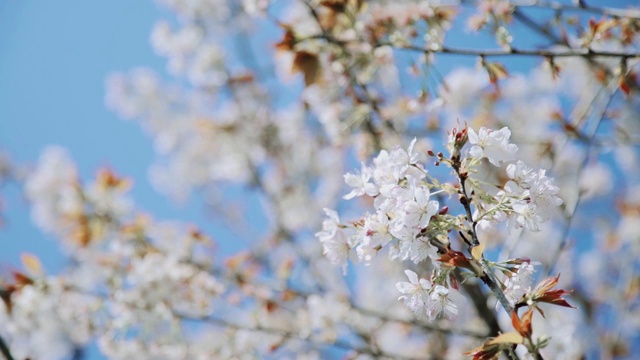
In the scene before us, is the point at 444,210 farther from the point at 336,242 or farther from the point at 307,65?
the point at 307,65

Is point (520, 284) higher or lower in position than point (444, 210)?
lower

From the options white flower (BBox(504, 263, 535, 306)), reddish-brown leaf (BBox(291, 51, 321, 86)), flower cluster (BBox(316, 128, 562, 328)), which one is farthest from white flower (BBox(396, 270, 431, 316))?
reddish-brown leaf (BBox(291, 51, 321, 86))

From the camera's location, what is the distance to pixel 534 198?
0.85 meters

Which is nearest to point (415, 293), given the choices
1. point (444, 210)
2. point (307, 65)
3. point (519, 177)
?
point (444, 210)

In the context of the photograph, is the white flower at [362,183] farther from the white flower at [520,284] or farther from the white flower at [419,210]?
the white flower at [520,284]

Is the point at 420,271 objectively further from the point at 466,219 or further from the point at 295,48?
the point at 466,219

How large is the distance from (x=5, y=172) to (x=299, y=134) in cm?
296

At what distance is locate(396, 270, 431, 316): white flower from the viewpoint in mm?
862

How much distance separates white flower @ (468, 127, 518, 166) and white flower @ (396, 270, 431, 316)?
0.78 feet

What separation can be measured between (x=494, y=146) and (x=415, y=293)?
0.29 meters

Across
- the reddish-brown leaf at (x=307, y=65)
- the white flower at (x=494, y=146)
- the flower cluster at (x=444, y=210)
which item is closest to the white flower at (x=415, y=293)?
the flower cluster at (x=444, y=210)

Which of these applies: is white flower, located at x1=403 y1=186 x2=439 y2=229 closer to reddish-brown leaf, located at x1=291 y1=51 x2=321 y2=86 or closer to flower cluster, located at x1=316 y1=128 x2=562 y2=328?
flower cluster, located at x1=316 y1=128 x2=562 y2=328

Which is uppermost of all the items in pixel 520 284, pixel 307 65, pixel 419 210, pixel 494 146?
pixel 307 65

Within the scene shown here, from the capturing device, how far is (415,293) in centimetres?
88
